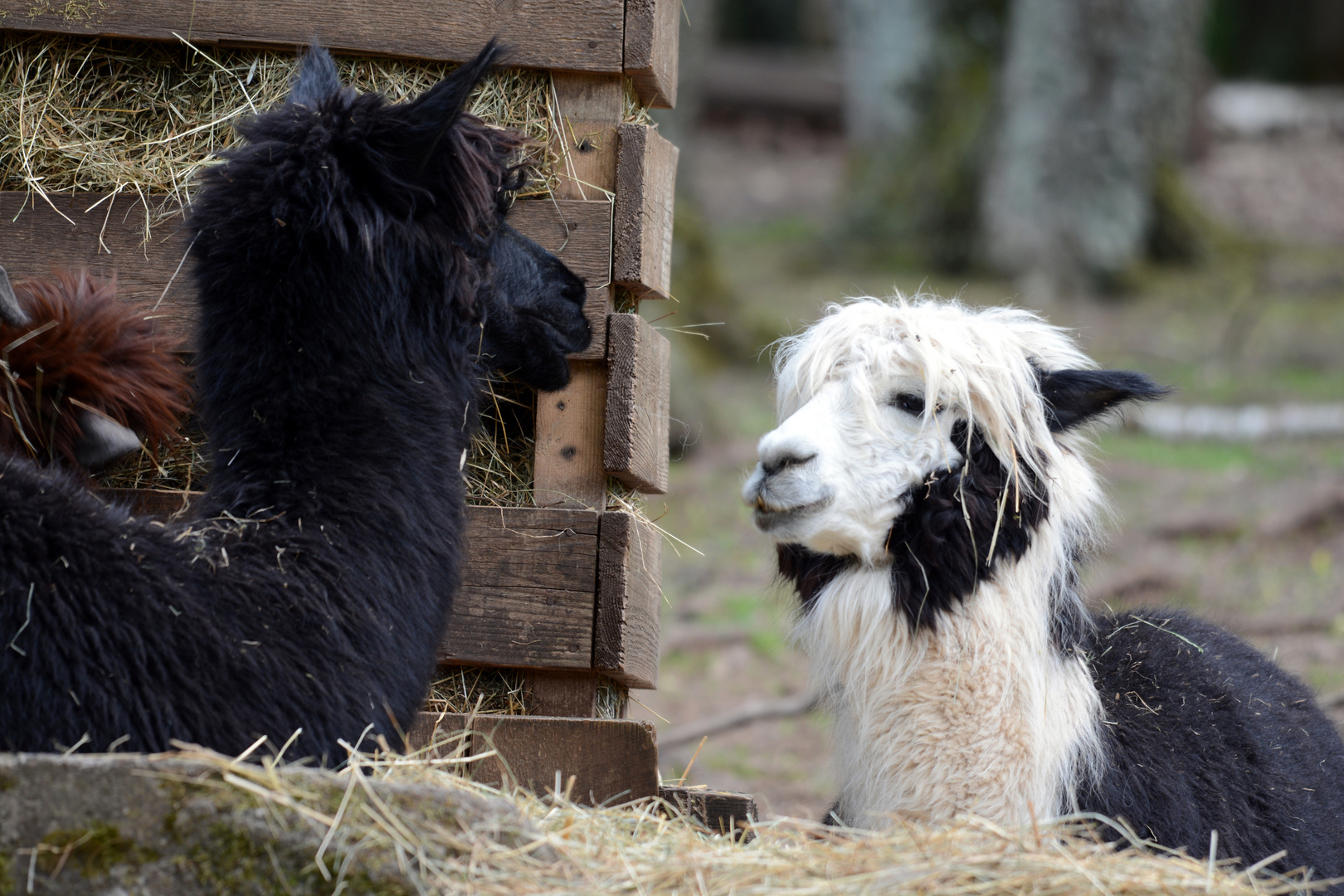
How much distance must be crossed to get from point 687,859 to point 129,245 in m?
2.41

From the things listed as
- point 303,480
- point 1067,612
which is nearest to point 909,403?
point 1067,612

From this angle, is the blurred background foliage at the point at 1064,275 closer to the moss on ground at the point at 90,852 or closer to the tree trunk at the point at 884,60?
the tree trunk at the point at 884,60

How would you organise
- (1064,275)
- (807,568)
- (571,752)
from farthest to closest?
(1064,275)
(571,752)
(807,568)

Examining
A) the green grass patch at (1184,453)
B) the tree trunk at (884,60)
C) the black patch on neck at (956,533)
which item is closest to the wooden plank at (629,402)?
the black patch on neck at (956,533)

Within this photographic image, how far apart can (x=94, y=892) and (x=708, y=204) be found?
19694 millimetres

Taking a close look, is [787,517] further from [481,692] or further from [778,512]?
[481,692]

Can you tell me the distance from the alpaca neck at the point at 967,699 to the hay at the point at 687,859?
0.34 metres

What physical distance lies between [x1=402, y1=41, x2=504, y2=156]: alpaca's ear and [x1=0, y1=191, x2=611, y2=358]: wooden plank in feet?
2.51

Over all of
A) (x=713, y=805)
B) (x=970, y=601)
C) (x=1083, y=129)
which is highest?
(x=1083, y=129)

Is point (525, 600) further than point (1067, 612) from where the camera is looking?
Yes

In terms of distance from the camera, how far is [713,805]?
11.9 ft

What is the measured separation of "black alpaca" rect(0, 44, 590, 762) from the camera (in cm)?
246

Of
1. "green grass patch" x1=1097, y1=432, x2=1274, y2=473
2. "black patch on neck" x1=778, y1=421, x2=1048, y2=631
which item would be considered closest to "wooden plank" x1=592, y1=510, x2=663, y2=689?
"black patch on neck" x1=778, y1=421, x2=1048, y2=631

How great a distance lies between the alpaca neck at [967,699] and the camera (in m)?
2.88
